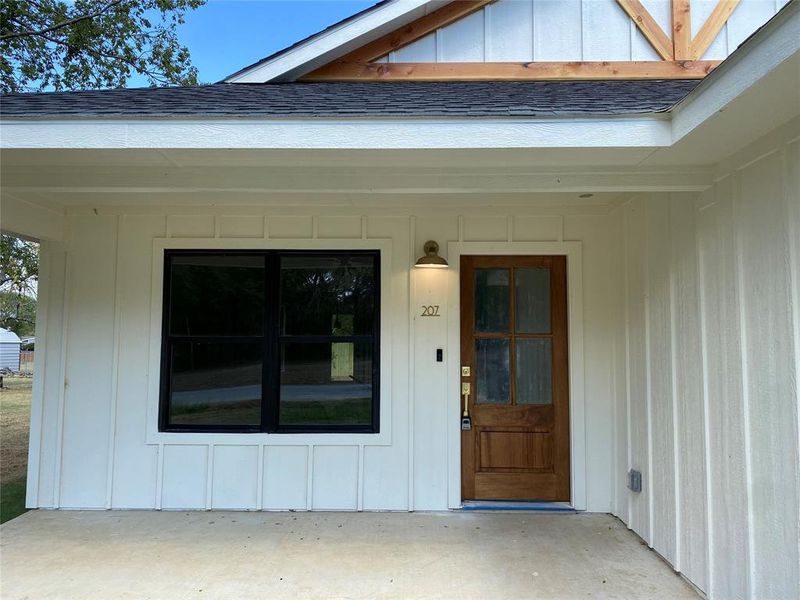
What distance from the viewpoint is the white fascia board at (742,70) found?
157 cm

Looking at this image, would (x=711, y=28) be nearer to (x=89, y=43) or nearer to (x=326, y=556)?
(x=326, y=556)

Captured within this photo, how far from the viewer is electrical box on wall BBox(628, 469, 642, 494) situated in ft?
11.2

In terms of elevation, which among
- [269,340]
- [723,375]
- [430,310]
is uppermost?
[430,310]

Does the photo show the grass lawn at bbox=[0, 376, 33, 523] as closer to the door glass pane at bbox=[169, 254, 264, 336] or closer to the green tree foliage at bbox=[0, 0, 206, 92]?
the door glass pane at bbox=[169, 254, 264, 336]

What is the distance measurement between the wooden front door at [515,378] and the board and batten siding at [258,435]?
18 cm

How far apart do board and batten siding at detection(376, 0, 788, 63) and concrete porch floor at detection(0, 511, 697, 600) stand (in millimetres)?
3895

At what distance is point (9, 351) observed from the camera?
2205cm

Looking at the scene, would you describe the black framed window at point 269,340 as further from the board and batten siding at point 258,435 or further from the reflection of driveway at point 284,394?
the board and batten siding at point 258,435

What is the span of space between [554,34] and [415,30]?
122 centimetres

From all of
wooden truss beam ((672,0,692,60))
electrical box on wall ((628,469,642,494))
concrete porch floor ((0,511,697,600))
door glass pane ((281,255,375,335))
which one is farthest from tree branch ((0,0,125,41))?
electrical box on wall ((628,469,642,494))

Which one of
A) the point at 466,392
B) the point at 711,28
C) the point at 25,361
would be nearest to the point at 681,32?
the point at 711,28

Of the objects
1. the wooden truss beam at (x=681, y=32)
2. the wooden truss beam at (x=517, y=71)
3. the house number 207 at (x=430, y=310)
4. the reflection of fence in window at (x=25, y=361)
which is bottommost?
the reflection of fence in window at (x=25, y=361)

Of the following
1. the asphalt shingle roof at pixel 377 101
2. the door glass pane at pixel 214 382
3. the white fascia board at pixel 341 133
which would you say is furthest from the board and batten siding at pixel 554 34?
the door glass pane at pixel 214 382

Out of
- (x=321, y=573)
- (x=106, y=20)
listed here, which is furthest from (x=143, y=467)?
(x=106, y=20)
